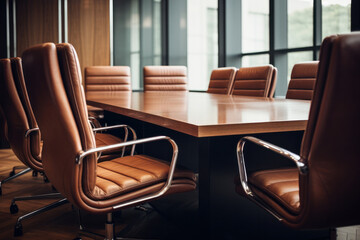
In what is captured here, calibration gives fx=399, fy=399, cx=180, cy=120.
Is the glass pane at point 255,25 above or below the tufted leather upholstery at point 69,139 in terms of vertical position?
above

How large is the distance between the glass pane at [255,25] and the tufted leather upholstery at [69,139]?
497 cm

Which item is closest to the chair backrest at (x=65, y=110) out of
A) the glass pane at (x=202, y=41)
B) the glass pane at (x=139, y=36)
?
the glass pane at (x=202, y=41)

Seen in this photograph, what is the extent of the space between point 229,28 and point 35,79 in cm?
554

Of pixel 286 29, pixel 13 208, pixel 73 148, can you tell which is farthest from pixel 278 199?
pixel 286 29

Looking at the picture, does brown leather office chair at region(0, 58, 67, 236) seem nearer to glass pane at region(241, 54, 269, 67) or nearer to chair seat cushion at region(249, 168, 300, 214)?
chair seat cushion at region(249, 168, 300, 214)

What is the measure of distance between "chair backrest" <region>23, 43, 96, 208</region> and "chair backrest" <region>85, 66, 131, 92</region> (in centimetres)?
333

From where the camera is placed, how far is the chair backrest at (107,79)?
4820 millimetres

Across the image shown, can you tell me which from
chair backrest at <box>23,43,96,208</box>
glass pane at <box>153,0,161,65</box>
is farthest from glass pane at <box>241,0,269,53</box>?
chair backrest at <box>23,43,96,208</box>

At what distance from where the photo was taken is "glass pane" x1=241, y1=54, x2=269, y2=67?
240 inches

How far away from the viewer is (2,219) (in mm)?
2625

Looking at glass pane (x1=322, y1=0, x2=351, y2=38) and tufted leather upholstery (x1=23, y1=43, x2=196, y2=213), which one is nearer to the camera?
tufted leather upholstery (x1=23, y1=43, x2=196, y2=213)

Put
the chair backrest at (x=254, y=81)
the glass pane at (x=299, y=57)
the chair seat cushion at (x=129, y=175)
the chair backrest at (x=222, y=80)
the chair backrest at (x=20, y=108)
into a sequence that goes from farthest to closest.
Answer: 1. the glass pane at (x=299, y=57)
2. the chair backrest at (x=222, y=80)
3. the chair backrest at (x=254, y=81)
4. the chair backrest at (x=20, y=108)
5. the chair seat cushion at (x=129, y=175)

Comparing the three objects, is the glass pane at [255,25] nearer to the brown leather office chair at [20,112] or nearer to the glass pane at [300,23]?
the glass pane at [300,23]

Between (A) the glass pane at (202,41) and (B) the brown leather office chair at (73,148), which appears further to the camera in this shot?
(A) the glass pane at (202,41)
